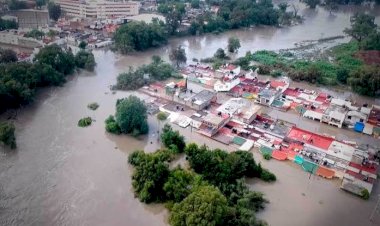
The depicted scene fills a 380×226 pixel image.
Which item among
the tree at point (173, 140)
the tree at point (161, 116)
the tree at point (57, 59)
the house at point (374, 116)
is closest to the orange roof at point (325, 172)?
the house at point (374, 116)

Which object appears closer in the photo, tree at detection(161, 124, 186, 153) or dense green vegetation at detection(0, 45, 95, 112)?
tree at detection(161, 124, 186, 153)

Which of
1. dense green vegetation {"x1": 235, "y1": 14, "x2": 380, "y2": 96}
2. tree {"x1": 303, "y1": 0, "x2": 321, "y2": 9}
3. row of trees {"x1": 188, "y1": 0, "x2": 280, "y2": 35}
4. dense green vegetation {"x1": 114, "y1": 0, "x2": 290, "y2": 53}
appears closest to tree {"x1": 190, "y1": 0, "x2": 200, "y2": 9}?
dense green vegetation {"x1": 114, "y1": 0, "x2": 290, "y2": 53}

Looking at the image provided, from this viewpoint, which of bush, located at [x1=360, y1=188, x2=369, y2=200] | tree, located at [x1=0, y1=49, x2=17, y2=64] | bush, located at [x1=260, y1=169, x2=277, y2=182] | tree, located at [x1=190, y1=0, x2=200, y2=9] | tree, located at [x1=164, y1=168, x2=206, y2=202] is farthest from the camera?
tree, located at [x1=190, y1=0, x2=200, y2=9]

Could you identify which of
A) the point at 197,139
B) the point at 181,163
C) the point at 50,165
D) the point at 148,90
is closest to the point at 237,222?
the point at 181,163

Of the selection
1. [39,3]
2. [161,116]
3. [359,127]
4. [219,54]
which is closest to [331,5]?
[219,54]

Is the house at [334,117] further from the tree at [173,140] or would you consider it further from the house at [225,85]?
the tree at [173,140]

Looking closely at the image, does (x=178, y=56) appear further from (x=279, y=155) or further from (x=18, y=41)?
(x=18, y=41)

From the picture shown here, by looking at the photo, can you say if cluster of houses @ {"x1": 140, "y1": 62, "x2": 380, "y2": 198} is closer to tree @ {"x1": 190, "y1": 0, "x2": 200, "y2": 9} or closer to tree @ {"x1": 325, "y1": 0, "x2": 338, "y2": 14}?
tree @ {"x1": 190, "y1": 0, "x2": 200, "y2": 9}
